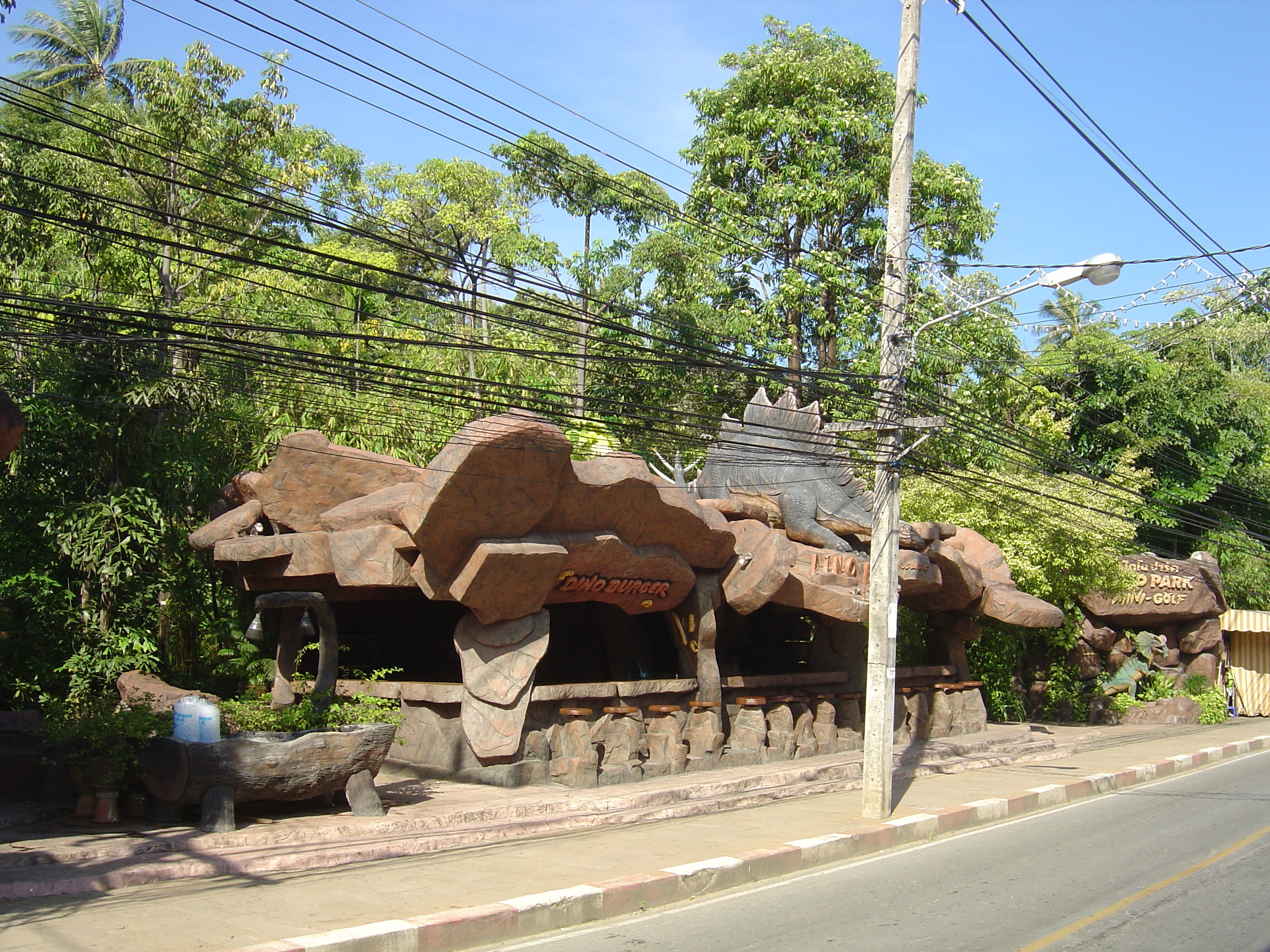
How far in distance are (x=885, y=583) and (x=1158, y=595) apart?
15.9m

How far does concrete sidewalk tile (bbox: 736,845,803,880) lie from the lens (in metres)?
9.00

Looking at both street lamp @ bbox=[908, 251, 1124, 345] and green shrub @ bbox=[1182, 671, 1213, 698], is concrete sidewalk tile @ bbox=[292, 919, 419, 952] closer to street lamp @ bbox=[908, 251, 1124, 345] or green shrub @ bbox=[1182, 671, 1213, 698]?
street lamp @ bbox=[908, 251, 1124, 345]

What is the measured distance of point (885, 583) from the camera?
1134 cm

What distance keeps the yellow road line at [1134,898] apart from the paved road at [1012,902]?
0.02 metres

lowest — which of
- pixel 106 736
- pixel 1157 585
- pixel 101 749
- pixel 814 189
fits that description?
pixel 101 749

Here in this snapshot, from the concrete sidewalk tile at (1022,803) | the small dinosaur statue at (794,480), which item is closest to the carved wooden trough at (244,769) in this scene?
the concrete sidewalk tile at (1022,803)

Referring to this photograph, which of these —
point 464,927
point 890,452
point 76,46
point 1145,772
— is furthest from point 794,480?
point 76,46

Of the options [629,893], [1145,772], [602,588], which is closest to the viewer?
[629,893]

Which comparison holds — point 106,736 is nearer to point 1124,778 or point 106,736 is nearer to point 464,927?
point 464,927

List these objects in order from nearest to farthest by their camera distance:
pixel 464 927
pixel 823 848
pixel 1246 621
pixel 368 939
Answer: pixel 368 939 → pixel 464 927 → pixel 823 848 → pixel 1246 621

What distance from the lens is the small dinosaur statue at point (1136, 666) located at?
2472 centimetres

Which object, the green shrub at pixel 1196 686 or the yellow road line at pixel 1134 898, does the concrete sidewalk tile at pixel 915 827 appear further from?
the green shrub at pixel 1196 686

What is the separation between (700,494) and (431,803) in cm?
722

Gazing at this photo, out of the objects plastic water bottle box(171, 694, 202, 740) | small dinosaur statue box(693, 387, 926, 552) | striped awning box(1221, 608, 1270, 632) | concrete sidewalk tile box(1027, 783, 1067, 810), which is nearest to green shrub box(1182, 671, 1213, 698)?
striped awning box(1221, 608, 1270, 632)
